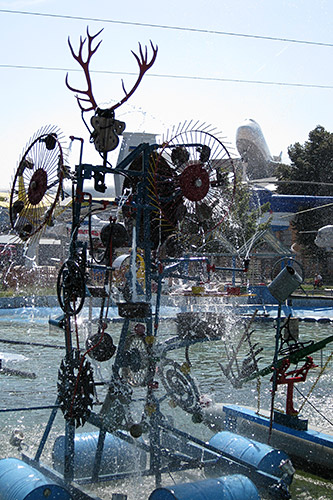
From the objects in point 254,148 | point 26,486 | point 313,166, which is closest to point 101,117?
point 26,486

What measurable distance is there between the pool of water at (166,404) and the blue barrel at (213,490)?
123 cm

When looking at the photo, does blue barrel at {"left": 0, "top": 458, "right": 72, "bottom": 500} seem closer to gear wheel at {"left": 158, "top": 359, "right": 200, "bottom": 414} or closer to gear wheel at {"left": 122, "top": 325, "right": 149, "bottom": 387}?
gear wheel at {"left": 122, "top": 325, "right": 149, "bottom": 387}

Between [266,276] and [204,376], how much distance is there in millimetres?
25772

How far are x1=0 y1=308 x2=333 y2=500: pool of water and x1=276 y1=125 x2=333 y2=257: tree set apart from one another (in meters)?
25.1

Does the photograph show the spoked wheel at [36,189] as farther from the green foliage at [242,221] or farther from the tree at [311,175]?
the tree at [311,175]

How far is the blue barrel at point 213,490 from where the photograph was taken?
5.37 m

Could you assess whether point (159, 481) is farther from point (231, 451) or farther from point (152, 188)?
point (152, 188)

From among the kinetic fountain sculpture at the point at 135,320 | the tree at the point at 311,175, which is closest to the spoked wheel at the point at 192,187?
the kinetic fountain sculpture at the point at 135,320

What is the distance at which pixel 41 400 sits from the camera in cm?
1086

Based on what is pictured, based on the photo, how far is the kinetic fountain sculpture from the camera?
6012 mm

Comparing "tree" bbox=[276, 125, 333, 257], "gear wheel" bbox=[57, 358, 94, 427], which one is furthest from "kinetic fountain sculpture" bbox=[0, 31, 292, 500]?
"tree" bbox=[276, 125, 333, 257]

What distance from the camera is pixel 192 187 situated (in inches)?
273

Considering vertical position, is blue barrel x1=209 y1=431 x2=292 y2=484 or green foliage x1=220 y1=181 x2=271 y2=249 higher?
green foliage x1=220 y1=181 x2=271 y2=249

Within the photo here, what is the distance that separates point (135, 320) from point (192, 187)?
5.28ft
